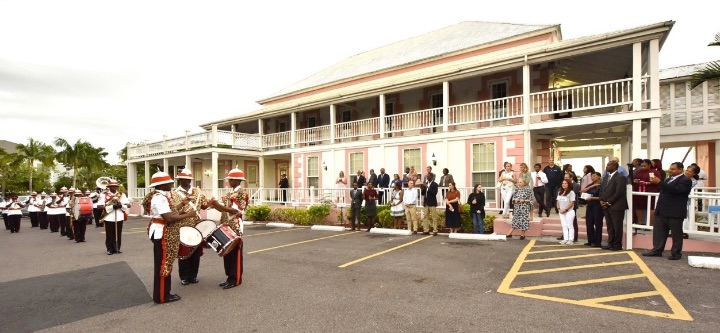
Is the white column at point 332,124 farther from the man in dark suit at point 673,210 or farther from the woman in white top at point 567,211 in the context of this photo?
the man in dark suit at point 673,210

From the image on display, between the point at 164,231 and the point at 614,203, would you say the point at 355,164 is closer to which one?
the point at 614,203

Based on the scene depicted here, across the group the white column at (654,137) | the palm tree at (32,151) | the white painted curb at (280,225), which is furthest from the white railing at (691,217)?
the palm tree at (32,151)

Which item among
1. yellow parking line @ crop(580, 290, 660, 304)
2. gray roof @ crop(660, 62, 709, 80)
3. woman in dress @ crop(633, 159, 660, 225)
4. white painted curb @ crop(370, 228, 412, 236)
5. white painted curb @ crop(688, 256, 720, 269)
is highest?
gray roof @ crop(660, 62, 709, 80)

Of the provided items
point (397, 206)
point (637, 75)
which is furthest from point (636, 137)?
point (397, 206)

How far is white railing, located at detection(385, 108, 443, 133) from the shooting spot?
15.9m

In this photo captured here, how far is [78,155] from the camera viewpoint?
Answer: 3881cm

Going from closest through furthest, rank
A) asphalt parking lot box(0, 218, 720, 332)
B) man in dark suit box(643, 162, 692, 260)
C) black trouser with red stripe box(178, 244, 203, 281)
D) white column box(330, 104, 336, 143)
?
asphalt parking lot box(0, 218, 720, 332)
black trouser with red stripe box(178, 244, 203, 281)
man in dark suit box(643, 162, 692, 260)
white column box(330, 104, 336, 143)

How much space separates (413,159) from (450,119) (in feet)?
8.32

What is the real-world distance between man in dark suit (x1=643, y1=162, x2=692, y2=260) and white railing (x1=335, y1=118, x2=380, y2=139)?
11602 millimetres

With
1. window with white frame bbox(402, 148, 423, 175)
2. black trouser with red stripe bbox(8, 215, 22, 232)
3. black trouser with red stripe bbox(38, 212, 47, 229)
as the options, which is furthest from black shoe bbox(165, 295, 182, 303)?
black trouser with red stripe bbox(38, 212, 47, 229)

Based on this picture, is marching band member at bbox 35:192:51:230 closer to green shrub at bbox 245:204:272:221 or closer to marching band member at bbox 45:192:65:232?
marching band member at bbox 45:192:65:232

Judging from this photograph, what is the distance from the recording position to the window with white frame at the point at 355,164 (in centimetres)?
1736

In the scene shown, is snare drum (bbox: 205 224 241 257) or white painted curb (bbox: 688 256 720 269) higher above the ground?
snare drum (bbox: 205 224 241 257)

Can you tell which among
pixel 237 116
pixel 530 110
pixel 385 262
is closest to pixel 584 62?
pixel 530 110
